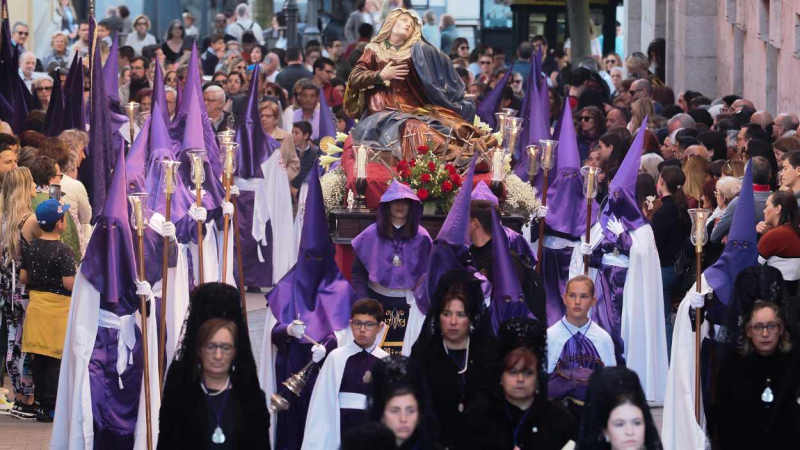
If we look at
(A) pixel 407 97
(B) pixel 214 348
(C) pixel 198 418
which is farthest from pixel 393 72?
(C) pixel 198 418

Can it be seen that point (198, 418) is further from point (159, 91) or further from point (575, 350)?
point (159, 91)

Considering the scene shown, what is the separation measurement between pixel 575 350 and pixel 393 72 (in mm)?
5307

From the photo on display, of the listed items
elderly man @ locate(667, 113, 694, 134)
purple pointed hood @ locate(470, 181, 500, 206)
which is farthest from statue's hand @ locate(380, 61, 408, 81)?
elderly man @ locate(667, 113, 694, 134)

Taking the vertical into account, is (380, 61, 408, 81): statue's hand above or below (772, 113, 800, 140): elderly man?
above

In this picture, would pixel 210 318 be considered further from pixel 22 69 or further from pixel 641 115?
pixel 22 69

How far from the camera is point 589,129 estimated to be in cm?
1805

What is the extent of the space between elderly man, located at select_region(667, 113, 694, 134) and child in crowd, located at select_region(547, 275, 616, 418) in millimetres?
7500

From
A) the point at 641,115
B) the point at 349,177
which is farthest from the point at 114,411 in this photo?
the point at 641,115

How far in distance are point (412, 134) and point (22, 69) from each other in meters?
8.84

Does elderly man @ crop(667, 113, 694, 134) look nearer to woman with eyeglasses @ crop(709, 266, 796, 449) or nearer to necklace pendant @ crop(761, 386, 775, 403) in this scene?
woman with eyeglasses @ crop(709, 266, 796, 449)

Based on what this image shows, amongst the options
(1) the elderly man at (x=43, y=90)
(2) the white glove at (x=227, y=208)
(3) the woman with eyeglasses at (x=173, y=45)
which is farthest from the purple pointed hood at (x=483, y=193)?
(3) the woman with eyeglasses at (x=173, y=45)

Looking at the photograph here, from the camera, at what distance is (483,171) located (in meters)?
15.6

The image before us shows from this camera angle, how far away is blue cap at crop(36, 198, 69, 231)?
511 inches

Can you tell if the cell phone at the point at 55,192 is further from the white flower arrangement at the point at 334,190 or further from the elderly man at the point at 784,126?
the elderly man at the point at 784,126
